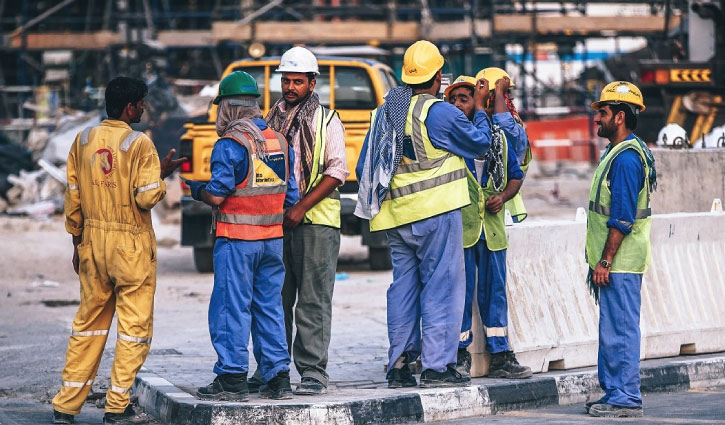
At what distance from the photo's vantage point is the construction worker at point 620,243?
6.91 m

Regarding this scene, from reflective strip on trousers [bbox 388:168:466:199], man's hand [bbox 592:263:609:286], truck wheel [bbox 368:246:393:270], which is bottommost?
truck wheel [bbox 368:246:393:270]

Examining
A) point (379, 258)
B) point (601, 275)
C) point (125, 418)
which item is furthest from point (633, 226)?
point (379, 258)

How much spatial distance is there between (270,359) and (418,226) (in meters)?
1.09

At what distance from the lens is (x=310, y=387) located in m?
7.05

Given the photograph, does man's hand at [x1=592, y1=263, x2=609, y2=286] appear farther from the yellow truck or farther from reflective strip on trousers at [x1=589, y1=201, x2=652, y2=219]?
the yellow truck

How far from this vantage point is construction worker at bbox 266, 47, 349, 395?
23.4 feet

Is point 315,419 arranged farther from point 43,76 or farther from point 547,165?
point 43,76

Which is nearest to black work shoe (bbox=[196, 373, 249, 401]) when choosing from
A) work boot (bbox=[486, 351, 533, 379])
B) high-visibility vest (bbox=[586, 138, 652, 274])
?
work boot (bbox=[486, 351, 533, 379])

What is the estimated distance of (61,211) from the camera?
19.7 metres

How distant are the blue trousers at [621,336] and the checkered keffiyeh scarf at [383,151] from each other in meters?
1.32

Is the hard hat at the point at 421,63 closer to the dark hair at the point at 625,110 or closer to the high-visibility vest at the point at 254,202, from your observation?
the high-visibility vest at the point at 254,202

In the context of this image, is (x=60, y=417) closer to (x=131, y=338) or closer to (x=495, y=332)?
(x=131, y=338)

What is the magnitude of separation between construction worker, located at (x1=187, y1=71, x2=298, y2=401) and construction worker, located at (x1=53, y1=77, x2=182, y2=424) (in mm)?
336

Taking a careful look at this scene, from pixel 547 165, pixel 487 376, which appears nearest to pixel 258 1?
pixel 547 165
